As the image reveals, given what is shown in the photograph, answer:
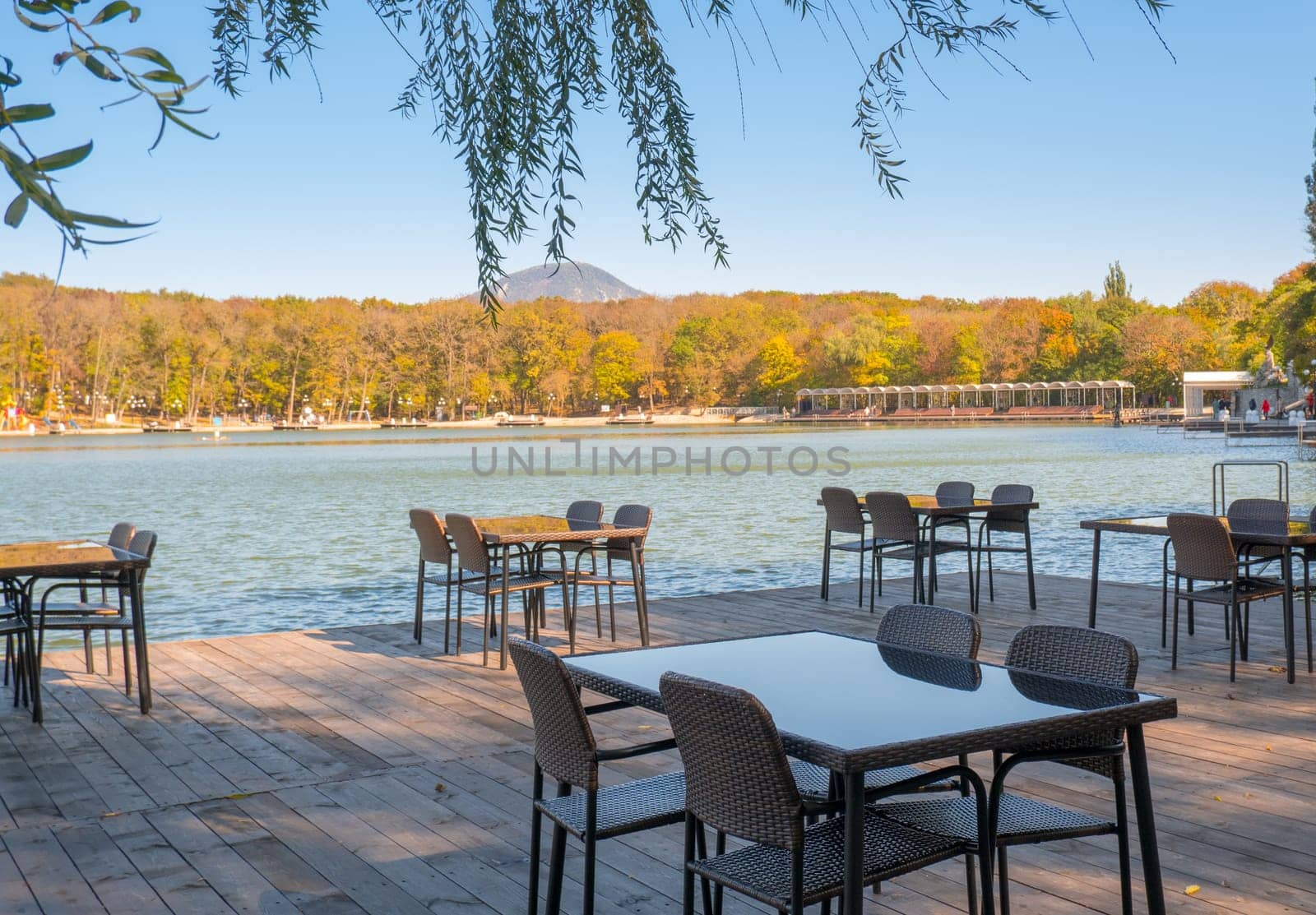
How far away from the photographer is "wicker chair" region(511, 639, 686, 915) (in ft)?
7.91

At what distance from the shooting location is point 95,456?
56875 mm

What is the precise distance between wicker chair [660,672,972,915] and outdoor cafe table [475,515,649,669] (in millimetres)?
3638

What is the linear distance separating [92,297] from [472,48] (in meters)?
84.0

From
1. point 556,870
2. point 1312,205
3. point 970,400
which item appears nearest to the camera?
point 556,870

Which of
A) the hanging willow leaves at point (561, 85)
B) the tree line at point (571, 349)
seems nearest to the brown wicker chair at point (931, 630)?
the hanging willow leaves at point (561, 85)

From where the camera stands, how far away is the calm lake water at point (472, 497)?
13625mm

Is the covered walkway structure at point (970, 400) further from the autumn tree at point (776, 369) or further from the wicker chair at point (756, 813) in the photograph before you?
the wicker chair at point (756, 813)

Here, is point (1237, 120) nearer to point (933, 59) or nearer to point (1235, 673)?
point (1235, 673)

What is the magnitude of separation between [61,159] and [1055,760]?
2069 mm

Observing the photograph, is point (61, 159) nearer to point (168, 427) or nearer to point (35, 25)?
point (35, 25)

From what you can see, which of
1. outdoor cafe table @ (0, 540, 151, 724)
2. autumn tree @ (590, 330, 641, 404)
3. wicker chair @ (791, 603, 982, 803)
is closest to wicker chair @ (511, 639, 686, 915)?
wicker chair @ (791, 603, 982, 803)

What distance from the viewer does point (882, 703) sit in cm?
240

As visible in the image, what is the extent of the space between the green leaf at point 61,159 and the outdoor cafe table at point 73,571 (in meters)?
4.38

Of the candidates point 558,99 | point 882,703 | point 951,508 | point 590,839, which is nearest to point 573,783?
point 590,839
